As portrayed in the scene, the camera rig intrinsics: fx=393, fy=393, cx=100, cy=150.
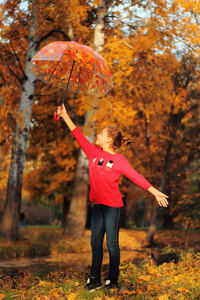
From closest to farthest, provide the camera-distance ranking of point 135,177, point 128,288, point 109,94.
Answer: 1. point 135,177
2. point 128,288
3. point 109,94

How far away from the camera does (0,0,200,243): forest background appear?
11258mm

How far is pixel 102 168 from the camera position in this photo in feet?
16.0

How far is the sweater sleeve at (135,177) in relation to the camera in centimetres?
470

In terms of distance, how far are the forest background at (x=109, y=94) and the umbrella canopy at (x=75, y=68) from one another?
3603 mm

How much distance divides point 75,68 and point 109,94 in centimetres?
732

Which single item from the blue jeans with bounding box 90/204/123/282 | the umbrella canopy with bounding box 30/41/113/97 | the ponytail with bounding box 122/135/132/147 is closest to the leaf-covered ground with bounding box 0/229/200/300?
the blue jeans with bounding box 90/204/123/282

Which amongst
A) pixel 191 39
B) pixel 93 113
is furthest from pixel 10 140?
pixel 191 39

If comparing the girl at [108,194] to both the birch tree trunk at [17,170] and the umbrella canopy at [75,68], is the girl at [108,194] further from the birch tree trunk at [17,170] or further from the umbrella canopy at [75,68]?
the birch tree trunk at [17,170]

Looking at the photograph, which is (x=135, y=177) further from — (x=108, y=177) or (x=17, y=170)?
(x=17, y=170)

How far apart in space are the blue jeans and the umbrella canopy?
6.40 feet

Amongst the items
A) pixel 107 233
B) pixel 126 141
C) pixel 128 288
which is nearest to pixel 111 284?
pixel 128 288

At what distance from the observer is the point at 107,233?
4945mm

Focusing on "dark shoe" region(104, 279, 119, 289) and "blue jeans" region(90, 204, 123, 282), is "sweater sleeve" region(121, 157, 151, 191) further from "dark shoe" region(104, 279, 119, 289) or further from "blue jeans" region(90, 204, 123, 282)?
"dark shoe" region(104, 279, 119, 289)

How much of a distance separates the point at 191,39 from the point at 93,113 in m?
4.04
